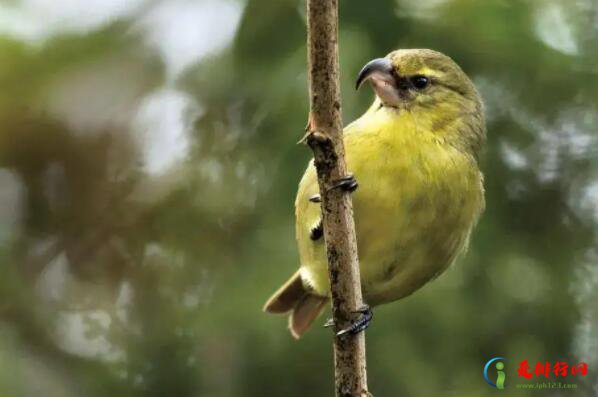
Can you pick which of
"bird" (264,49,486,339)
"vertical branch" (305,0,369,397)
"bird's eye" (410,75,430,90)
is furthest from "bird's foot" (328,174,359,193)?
"bird's eye" (410,75,430,90)

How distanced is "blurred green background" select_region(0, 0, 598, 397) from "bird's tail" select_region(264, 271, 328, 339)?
58mm

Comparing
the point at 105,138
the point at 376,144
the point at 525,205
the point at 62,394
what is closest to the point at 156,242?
the point at 105,138

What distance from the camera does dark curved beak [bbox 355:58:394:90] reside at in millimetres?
3295

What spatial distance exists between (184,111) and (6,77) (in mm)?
680

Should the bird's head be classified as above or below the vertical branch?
above

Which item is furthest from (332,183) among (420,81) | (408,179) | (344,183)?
(420,81)

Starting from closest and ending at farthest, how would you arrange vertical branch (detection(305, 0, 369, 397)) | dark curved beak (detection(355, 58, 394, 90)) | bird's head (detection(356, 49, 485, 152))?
1. vertical branch (detection(305, 0, 369, 397))
2. dark curved beak (detection(355, 58, 394, 90))
3. bird's head (detection(356, 49, 485, 152))

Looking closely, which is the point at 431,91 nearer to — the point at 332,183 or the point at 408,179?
the point at 408,179

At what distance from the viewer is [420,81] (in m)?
3.67

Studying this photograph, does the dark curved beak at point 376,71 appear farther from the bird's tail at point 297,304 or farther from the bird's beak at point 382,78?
the bird's tail at point 297,304

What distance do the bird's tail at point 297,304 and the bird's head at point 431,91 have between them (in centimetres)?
87

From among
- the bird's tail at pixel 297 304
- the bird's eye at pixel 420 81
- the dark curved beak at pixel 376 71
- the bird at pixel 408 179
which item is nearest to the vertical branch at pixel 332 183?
the bird at pixel 408 179

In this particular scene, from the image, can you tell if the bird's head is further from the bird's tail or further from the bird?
the bird's tail

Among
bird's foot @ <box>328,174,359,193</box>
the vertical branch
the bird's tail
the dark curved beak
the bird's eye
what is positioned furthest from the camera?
the bird's tail
